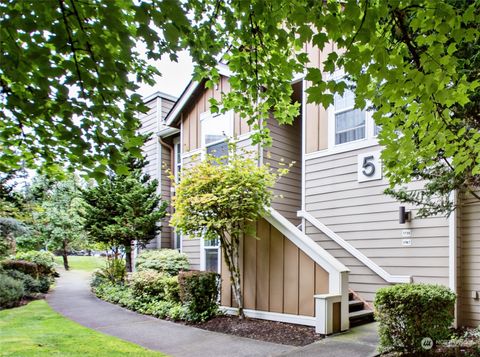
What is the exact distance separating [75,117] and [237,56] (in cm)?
194

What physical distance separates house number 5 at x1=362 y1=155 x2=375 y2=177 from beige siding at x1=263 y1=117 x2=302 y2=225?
8.72 feet

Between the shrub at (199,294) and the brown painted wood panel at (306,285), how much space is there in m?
1.90

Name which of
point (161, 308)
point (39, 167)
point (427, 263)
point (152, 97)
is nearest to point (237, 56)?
point (39, 167)

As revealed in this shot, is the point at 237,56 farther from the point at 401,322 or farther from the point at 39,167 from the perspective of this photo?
the point at 401,322

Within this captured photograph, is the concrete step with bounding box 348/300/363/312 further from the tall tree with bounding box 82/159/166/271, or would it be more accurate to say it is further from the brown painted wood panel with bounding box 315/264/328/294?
the tall tree with bounding box 82/159/166/271

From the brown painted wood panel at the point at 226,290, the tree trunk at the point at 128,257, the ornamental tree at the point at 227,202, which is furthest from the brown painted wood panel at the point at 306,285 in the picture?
the tree trunk at the point at 128,257

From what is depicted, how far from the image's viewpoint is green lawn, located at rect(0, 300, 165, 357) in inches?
200

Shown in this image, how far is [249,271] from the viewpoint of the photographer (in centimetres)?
764

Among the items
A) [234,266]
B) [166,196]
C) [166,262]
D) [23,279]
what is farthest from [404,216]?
[23,279]

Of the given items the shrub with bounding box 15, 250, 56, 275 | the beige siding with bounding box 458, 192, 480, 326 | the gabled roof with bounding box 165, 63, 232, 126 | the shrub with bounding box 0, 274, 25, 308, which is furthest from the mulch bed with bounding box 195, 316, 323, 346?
the shrub with bounding box 15, 250, 56, 275

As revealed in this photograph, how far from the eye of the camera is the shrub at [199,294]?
7.40m

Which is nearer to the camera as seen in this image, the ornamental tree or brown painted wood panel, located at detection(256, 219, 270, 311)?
the ornamental tree

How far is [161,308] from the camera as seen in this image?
811 cm

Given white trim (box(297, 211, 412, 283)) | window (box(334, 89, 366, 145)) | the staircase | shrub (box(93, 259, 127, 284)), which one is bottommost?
shrub (box(93, 259, 127, 284))
